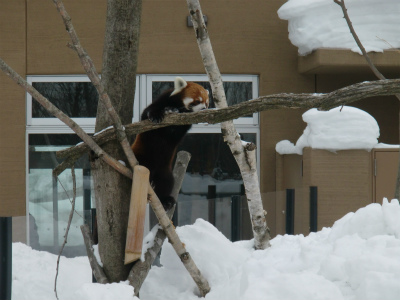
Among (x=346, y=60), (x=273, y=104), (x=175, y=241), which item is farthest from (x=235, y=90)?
(x=273, y=104)

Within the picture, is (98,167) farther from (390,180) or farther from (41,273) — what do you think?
(390,180)

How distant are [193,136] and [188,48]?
1.12 metres

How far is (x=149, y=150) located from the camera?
13.3 feet

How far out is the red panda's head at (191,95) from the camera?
13.3 ft

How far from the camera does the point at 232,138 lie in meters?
4.30

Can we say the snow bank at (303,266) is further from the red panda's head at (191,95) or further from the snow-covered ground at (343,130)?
the snow-covered ground at (343,130)

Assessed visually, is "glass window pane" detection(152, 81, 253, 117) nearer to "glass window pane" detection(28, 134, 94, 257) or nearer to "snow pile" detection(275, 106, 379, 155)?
"snow pile" detection(275, 106, 379, 155)

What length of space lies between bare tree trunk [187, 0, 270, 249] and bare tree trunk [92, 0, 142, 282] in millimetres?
696

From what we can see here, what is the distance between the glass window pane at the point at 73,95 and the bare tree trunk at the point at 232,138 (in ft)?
11.5

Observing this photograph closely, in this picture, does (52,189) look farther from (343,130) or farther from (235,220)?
(343,130)

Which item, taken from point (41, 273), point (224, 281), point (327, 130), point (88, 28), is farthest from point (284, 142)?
point (224, 281)


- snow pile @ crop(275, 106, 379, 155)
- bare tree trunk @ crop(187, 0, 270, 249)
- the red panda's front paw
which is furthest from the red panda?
snow pile @ crop(275, 106, 379, 155)

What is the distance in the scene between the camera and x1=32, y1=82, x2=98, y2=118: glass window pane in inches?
294

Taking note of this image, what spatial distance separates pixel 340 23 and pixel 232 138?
3365 millimetres
